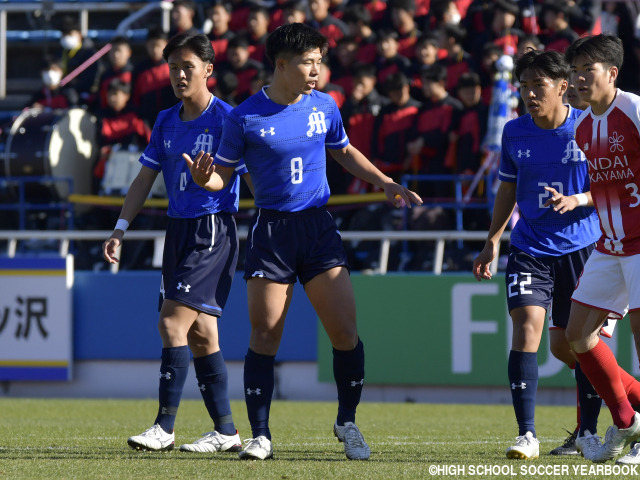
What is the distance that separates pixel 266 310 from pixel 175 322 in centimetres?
67

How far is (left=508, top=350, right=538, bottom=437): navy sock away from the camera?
6094 millimetres

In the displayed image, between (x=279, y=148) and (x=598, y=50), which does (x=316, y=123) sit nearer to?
(x=279, y=148)

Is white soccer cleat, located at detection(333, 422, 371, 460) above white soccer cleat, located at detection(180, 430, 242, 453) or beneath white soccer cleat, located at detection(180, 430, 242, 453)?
above

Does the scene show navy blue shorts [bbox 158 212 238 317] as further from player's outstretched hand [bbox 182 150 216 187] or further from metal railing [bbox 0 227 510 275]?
metal railing [bbox 0 227 510 275]

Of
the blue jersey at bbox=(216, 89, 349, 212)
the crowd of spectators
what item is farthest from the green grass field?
the crowd of spectators

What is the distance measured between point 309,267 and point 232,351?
5.77 meters

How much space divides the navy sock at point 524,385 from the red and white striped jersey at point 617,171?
2.59 feet

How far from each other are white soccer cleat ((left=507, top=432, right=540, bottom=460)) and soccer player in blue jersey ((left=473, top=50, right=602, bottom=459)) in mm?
143

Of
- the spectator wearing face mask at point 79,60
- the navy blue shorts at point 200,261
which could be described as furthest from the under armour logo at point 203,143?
the spectator wearing face mask at point 79,60

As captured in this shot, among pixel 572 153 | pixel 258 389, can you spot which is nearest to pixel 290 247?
pixel 258 389

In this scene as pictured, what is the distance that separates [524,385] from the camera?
614cm

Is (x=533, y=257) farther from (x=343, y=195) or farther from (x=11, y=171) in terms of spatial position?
(x=11, y=171)

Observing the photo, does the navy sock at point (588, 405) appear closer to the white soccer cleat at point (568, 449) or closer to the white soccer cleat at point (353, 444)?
the white soccer cleat at point (568, 449)

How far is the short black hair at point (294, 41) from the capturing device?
5.91m
